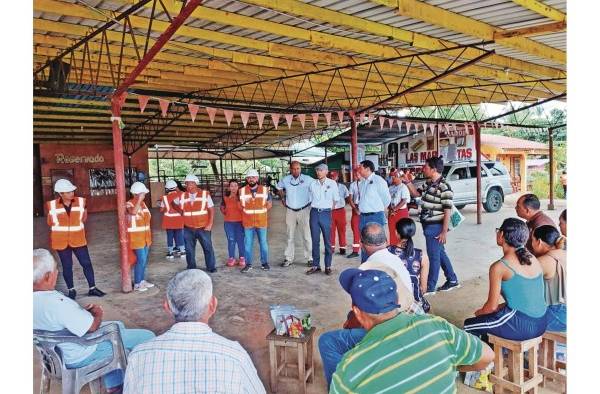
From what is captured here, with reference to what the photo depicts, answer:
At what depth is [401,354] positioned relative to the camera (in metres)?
1.71

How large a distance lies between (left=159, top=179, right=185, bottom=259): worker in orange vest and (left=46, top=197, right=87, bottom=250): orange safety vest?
1.90 metres

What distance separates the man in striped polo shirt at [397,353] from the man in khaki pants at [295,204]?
15.5ft

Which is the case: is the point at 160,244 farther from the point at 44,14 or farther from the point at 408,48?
the point at 408,48

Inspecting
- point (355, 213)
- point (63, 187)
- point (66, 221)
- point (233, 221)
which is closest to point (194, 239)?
point (233, 221)

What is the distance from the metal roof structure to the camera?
5293 mm

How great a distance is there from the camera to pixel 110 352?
274 centimetres

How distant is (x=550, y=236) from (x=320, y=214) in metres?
3.39

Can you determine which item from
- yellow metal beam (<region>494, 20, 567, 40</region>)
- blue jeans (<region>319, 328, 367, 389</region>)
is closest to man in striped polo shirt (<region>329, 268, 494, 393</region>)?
blue jeans (<region>319, 328, 367, 389</region>)

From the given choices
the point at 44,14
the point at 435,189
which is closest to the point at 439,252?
the point at 435,189

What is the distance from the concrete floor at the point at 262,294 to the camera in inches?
167

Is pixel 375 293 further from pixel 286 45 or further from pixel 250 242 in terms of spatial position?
pixel 286 45

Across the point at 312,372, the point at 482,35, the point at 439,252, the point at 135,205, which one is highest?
the point at 482,35

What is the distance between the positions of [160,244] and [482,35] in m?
6.92

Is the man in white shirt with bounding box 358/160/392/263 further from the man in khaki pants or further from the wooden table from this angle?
the wooden table
